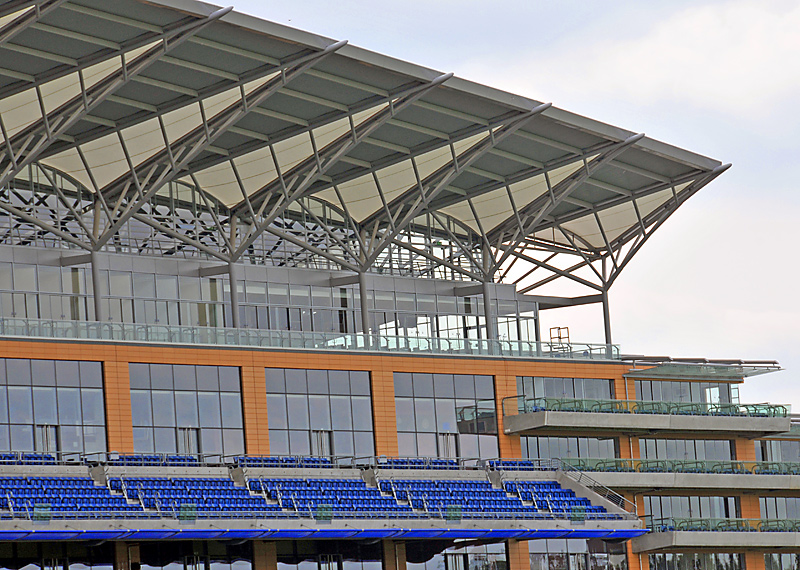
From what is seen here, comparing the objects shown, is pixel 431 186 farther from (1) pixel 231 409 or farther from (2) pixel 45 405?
(2) pixel 45 405

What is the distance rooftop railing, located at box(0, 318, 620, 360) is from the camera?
5088cm

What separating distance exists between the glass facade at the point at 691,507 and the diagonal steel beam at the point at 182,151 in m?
25.3

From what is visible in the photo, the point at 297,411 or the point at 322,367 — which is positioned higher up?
the point at 322,367

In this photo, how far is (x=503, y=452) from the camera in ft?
200

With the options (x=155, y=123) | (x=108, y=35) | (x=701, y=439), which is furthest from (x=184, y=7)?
(x=701, y=439)

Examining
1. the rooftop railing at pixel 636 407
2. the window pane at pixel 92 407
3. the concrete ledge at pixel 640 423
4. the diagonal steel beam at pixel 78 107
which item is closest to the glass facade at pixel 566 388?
the rooftop railing at pixel 636 407

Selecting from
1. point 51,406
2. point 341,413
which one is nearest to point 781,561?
point 341,413

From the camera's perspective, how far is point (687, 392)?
6706 centimetres

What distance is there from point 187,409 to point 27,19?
16.6m

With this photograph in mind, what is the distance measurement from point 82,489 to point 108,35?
14680 millimetres

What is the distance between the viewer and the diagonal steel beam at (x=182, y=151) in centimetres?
5062

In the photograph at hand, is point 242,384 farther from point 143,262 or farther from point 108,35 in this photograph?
point 108,35

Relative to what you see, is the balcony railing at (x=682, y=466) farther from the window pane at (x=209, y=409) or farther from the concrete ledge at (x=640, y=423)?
the window pane at (x=209, y=409)

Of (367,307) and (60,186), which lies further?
(367,307)
